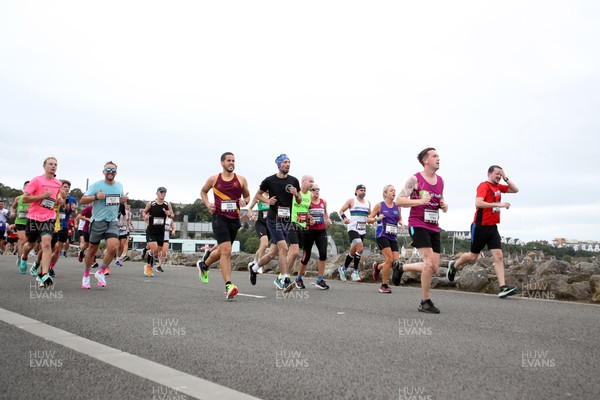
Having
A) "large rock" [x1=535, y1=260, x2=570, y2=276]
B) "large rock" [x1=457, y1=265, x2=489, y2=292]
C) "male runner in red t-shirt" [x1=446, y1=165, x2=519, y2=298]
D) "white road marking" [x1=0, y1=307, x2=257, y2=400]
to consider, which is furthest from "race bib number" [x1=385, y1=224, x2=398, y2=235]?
"white road marking" [x1=0, y1=307, x2=257, y2=400]

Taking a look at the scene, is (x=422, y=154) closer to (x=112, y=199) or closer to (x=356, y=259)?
(x=112, y=199)

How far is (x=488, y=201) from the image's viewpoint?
32.6 ft

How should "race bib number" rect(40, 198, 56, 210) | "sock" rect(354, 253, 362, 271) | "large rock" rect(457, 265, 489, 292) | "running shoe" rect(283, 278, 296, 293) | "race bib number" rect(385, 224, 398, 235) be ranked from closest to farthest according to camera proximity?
"running shoe" rect(283, 278, 296, 293) < "race bib number" rect(40, 198, 56, 210) < "large rock" rect(457, 265, 489, 292) < "race bib number" rect(385, 224, 398, 235) < "sock" rect(354, 253, 362, 271)

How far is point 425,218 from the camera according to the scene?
757 centimetres

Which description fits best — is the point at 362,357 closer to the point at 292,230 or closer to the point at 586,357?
the point at 586,357

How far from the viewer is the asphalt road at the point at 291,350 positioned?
334 cm

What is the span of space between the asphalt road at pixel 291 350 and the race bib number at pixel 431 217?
120 centimetres

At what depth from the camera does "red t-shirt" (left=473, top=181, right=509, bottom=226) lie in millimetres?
9906

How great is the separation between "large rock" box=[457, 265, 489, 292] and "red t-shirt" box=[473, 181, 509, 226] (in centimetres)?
153

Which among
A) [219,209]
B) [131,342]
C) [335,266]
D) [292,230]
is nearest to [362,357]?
[131,342]

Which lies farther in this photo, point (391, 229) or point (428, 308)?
point (391, 229)

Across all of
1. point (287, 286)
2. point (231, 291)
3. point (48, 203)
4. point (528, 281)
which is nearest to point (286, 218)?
point (287, 286)

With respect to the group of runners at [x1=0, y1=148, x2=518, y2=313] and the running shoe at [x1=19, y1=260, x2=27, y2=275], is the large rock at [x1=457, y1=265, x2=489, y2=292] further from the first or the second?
the running shoe at [x1=19, y1=260, x2=27, y2=275]

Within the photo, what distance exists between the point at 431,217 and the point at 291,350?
12.4 feet
